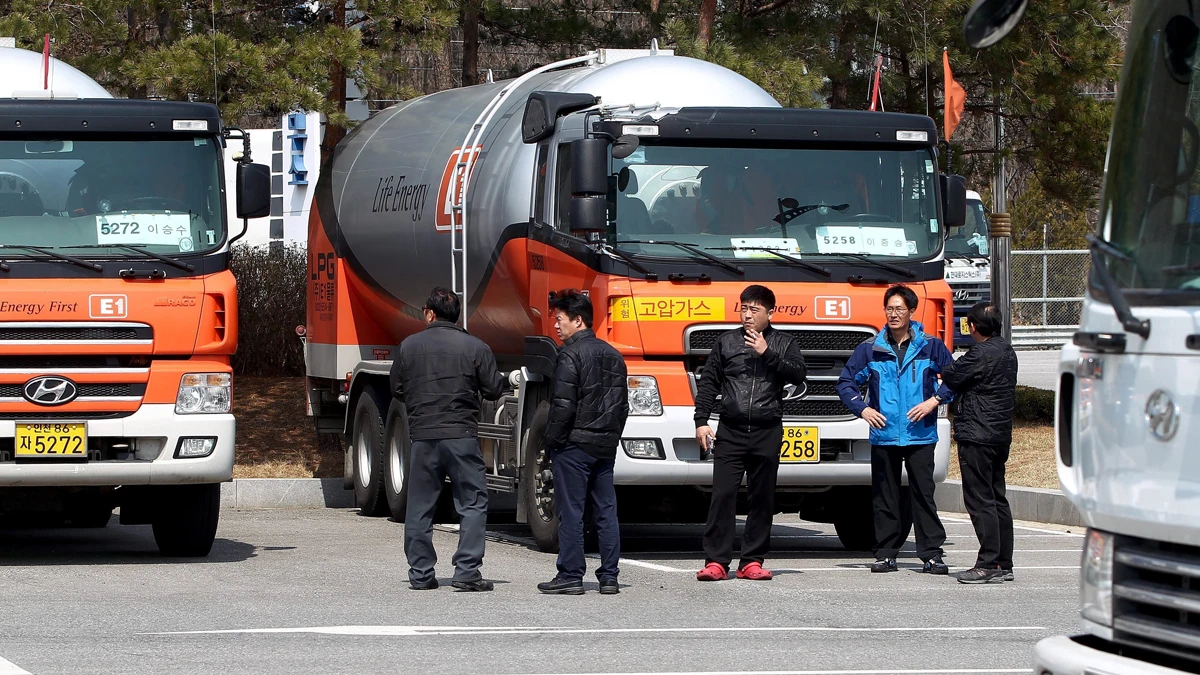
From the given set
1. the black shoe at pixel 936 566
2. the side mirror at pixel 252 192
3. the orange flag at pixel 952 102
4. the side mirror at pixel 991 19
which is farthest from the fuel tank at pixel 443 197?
the side mirror at pixel 991 19

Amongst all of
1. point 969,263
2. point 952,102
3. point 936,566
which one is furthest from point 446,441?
point 969,263

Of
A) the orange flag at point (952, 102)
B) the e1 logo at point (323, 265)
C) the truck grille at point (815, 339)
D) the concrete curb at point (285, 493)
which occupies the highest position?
the orange flag at point (952, 102)

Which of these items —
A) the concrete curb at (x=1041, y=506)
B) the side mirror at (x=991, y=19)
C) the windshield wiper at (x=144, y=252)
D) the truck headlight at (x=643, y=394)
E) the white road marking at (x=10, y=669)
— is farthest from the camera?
the concrete curb at (x=1041, y=506)

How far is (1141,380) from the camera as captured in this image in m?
5.05

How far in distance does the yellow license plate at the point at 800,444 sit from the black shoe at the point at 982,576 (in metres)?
1.49

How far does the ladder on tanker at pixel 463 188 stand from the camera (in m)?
14.5

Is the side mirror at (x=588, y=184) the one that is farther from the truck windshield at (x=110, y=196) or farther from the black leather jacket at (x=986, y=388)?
the black leather jacket at (x=986, y=388)

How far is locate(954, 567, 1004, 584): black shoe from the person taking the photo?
11.6 meters

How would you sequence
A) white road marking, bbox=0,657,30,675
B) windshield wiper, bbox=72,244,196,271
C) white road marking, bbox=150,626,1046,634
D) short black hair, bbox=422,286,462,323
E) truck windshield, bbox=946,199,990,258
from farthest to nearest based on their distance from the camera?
1. truck windshield, bbox=946,199,990,258
2. windshield wiper, bbox=72,244,196,271
3. short black hair, bbox=422,286,462,323
4. white road marking, bbox=150,626,1046,634
5. white road marking, bbox=0,657,30,675

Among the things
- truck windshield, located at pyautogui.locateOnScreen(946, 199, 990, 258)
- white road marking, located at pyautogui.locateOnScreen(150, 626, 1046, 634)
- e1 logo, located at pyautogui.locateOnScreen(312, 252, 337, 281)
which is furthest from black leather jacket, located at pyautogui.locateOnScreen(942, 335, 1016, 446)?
truck windshield, located at pyautogui.locateOnScreen(946, 199, 990, 258)

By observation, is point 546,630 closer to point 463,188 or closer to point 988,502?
point 988,502

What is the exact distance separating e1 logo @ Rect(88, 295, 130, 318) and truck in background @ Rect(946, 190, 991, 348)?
16276 mm

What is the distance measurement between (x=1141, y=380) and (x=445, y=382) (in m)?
6.56

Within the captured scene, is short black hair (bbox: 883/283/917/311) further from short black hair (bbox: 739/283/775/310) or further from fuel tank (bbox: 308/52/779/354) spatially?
fuel tank (bbox: 308/52/779/354)
